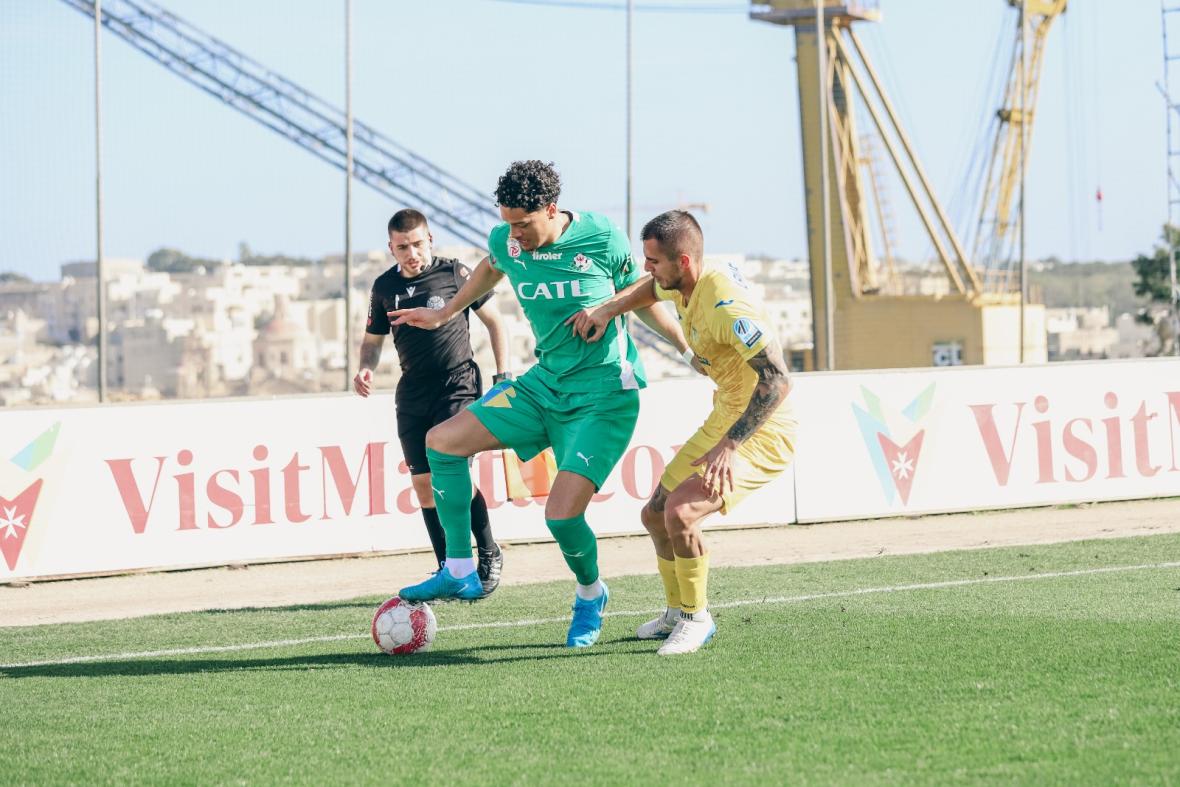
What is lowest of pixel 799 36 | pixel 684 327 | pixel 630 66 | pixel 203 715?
→ pixel 203 715

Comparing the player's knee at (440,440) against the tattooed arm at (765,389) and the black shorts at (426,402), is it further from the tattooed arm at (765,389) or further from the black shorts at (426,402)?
the black shorts at (426,402)

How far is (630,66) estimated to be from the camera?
86.0ft

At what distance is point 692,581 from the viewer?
286 inches

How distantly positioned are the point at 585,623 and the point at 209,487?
5.67m

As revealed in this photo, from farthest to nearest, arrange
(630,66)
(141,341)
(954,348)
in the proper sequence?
(141,341)
(954,348)
(630,66)

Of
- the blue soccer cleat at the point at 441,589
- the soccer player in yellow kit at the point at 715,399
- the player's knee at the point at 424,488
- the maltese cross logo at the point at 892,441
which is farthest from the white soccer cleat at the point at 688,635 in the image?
the maltese cross logo at the point at 892,441

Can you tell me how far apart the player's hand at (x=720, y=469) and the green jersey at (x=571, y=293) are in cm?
81

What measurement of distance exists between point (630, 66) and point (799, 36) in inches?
549

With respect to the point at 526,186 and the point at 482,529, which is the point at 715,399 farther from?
the point at 482,529

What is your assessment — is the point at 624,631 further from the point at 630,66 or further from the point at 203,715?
the point at 630,66

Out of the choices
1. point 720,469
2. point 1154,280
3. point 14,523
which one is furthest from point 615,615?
point 1154,280

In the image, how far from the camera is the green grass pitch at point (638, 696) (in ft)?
16.9

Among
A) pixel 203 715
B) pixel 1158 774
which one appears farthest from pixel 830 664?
pixel 203 715

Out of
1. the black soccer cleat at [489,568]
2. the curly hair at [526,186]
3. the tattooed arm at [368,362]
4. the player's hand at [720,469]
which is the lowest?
the black soccer cleat at [489,568]
